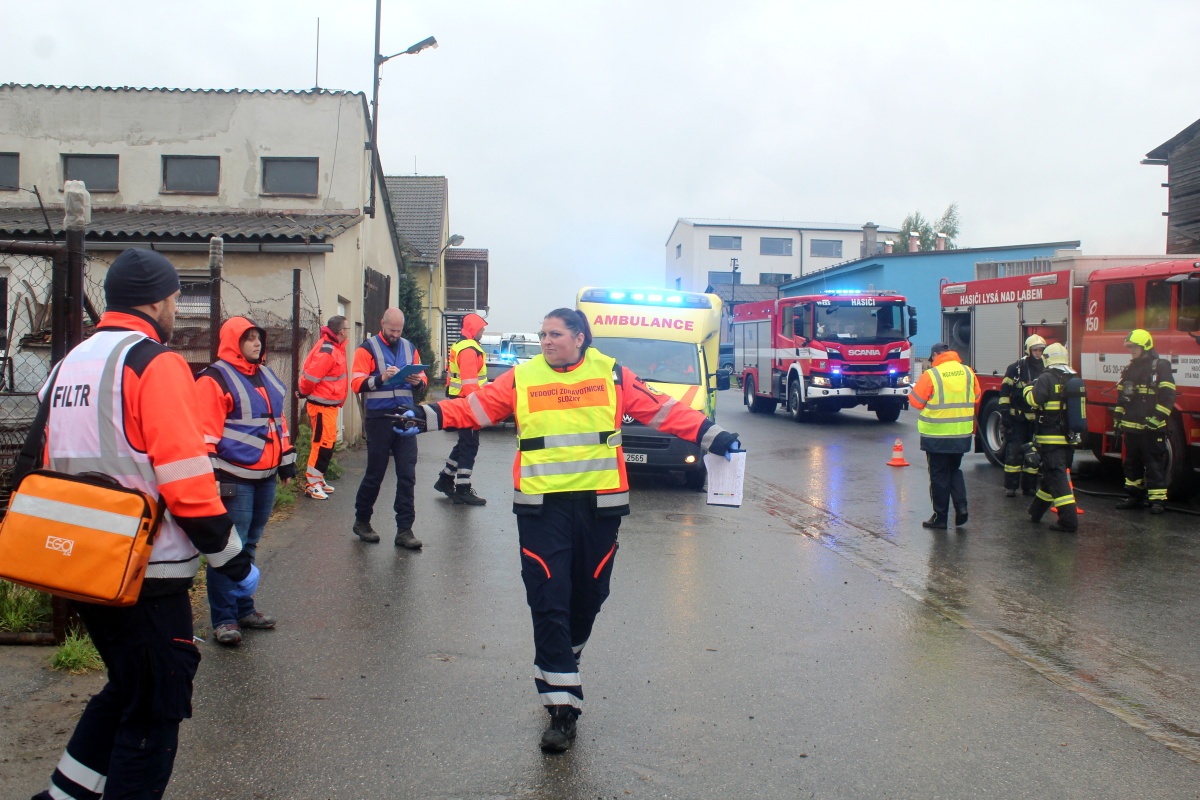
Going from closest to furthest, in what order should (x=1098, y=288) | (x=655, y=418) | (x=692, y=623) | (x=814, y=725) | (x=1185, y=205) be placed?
(x=814, y=725) → (x=655, y=418) → (x=692, y=623) → (x=1098, y=288) → (x=1185, y=205)

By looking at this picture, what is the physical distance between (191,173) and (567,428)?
16.4 metres

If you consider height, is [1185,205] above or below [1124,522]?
above

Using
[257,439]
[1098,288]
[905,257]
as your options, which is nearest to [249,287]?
[257,439]

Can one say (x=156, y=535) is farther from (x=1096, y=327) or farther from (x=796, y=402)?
(x=796, y=402)

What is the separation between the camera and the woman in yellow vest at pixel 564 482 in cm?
430

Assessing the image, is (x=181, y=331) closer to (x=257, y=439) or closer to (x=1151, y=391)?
(x=257, y=439)

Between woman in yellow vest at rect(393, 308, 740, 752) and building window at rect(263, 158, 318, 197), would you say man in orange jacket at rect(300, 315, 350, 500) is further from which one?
building window at rect(263, 158, 318, 197)

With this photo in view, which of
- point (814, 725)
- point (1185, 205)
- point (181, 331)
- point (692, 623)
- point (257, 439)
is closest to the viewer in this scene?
point (814, 725)

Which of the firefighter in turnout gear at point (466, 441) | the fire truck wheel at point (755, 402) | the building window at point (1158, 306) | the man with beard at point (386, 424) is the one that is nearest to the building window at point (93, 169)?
the firefighter in turnout gear at point (466, 441)

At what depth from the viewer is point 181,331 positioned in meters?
13.9

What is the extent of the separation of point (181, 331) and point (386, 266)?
838cm

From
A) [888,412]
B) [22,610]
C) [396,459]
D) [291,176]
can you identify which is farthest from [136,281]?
[888,412]

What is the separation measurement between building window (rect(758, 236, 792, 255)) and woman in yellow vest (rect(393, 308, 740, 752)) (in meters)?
79.4

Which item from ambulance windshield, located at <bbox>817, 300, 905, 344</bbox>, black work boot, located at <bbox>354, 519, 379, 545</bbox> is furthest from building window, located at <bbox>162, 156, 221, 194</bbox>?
ambulance windshield, located at <bbox>817, 300, 905, 344</bbox>
